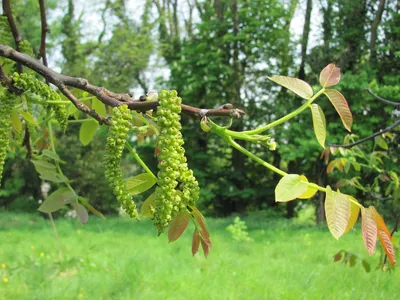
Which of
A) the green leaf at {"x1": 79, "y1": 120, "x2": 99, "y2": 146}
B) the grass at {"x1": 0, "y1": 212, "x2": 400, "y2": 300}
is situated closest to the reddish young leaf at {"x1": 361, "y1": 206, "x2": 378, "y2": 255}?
the green leaf at {"x1": 79, "y1": 120, "x2": 99, "y2": 146}

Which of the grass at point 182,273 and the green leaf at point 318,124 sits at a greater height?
the green leaf at point 318,124

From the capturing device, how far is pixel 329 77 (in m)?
0.71

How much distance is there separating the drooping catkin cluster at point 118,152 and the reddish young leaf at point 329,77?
1.03ft

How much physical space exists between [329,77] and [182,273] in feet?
10.9

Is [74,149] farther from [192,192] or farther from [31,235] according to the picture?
[192,192]

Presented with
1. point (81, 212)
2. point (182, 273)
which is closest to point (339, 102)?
Result: point (81, 212)

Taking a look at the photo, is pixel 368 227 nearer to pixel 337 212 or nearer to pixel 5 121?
pixel 337 212

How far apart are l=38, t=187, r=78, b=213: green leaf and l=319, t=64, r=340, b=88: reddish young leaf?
1.82ft

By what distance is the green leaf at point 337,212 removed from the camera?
0.60 metres

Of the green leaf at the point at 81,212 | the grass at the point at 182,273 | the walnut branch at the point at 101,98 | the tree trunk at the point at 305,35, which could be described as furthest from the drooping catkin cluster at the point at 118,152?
the tree trunk at the point at 305,35

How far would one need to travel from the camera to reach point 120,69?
43.8 ft

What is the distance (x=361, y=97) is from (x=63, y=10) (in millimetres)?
8820

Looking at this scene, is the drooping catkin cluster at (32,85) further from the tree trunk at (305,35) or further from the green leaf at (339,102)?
the tree trunk at (305,35)

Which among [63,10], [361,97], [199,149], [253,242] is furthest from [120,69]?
[253,242]
